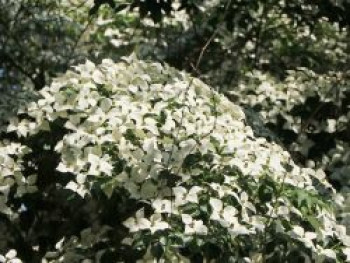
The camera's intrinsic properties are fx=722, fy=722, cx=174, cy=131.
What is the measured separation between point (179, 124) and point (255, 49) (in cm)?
336

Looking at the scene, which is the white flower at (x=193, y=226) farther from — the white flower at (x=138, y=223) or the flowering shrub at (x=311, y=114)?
the flowering shrub at (x=311, y=114)

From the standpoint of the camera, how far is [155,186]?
9.21 ft

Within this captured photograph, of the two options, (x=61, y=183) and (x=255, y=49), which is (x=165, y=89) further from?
(x=255, y=49)

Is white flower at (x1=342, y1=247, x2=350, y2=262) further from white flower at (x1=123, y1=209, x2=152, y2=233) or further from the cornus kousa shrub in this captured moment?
white flower at (x1=123, y1=209, x2=152, y2=233)

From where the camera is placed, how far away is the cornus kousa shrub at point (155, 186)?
271cm

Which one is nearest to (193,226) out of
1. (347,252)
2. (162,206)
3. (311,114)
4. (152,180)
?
(162,206)

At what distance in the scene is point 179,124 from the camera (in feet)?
10.3

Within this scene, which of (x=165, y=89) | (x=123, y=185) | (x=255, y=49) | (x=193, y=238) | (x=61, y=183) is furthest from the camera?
(x=255, y=49)

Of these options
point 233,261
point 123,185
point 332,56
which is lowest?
point 332,56

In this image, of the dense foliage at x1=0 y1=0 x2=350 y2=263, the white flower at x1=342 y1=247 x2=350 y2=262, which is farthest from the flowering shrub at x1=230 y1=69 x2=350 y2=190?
the white flower at x1=342 y1=247 x2=350 y2=262

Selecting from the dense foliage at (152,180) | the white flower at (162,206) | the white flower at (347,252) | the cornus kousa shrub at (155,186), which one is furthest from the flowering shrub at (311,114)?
the white flower at (162,206)

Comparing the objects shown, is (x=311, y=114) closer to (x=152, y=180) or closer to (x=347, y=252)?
(x=347, y=252)

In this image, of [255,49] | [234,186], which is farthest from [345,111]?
[234,186]

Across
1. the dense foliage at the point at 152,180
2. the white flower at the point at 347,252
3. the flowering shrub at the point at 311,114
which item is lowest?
the flowering shrub at the point at 311,114
